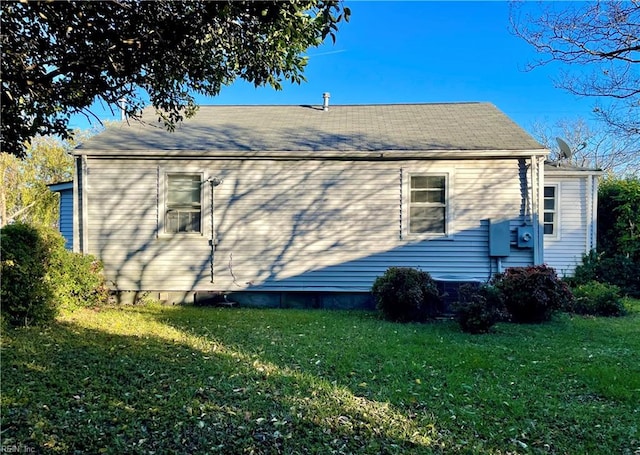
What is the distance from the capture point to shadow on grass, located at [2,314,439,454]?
2.61 m

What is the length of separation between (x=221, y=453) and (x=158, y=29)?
12.1 feet

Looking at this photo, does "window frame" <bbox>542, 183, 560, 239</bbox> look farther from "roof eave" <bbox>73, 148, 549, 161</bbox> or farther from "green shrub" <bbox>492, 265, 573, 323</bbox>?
"green shrub" <bbox>492, 265, 573, 323</bbox>

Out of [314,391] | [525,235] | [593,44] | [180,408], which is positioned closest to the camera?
[180,408]

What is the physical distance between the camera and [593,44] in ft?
12.8

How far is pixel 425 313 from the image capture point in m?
6.99

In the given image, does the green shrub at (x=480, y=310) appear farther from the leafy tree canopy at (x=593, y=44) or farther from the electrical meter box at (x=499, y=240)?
the leafy tree canopy at (x=593, y=44)

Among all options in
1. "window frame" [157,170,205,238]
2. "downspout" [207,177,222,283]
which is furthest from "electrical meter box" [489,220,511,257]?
"window frame" [157,170,205,238]

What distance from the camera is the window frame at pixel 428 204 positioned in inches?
313

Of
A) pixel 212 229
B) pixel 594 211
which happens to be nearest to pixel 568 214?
pixel 594 211

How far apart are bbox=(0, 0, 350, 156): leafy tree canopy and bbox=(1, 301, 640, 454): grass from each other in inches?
98.1

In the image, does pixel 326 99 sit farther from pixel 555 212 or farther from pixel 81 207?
pixel 555 212

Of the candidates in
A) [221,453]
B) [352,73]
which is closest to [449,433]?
[221,453]

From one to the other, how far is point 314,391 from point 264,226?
5.00m

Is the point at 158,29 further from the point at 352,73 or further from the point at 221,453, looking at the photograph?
Result: the point at 352,73
